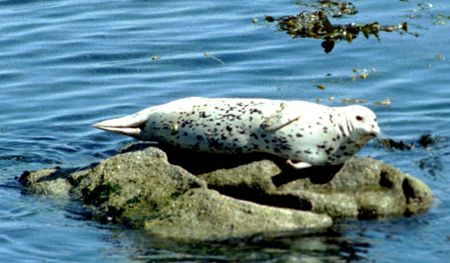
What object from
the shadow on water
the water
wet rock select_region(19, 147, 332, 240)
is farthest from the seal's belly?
the shadow on water

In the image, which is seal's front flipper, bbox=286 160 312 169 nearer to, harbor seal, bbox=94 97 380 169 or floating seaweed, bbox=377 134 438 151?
harbor seal, bbox=94 97 380 169

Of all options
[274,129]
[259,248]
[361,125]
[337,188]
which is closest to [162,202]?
[274,129]

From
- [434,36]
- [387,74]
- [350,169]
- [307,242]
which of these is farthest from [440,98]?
[307,242]

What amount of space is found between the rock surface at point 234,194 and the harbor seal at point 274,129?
122 millimetres

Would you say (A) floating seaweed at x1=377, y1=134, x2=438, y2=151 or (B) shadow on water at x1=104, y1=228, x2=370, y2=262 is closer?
(B) shadow on water at x1=104, y1=228, x2=370, y2=262

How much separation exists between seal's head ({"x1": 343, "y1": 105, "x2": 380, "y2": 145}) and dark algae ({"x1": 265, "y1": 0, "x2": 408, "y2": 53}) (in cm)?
516

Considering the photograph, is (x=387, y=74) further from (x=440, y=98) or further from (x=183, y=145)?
(x=183, y=145)

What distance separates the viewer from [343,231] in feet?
37.0

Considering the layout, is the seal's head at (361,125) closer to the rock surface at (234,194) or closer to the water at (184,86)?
the rock surface at (234,194)

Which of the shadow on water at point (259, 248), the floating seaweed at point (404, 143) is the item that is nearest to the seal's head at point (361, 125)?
the shadow on water at point (259, 248)

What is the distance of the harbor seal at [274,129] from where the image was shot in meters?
11.9

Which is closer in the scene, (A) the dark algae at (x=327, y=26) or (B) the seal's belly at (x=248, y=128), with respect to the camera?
(B) the seal's belly at (x=248, y=128)

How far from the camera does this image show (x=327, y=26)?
57.5 feet

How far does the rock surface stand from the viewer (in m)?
11.3
